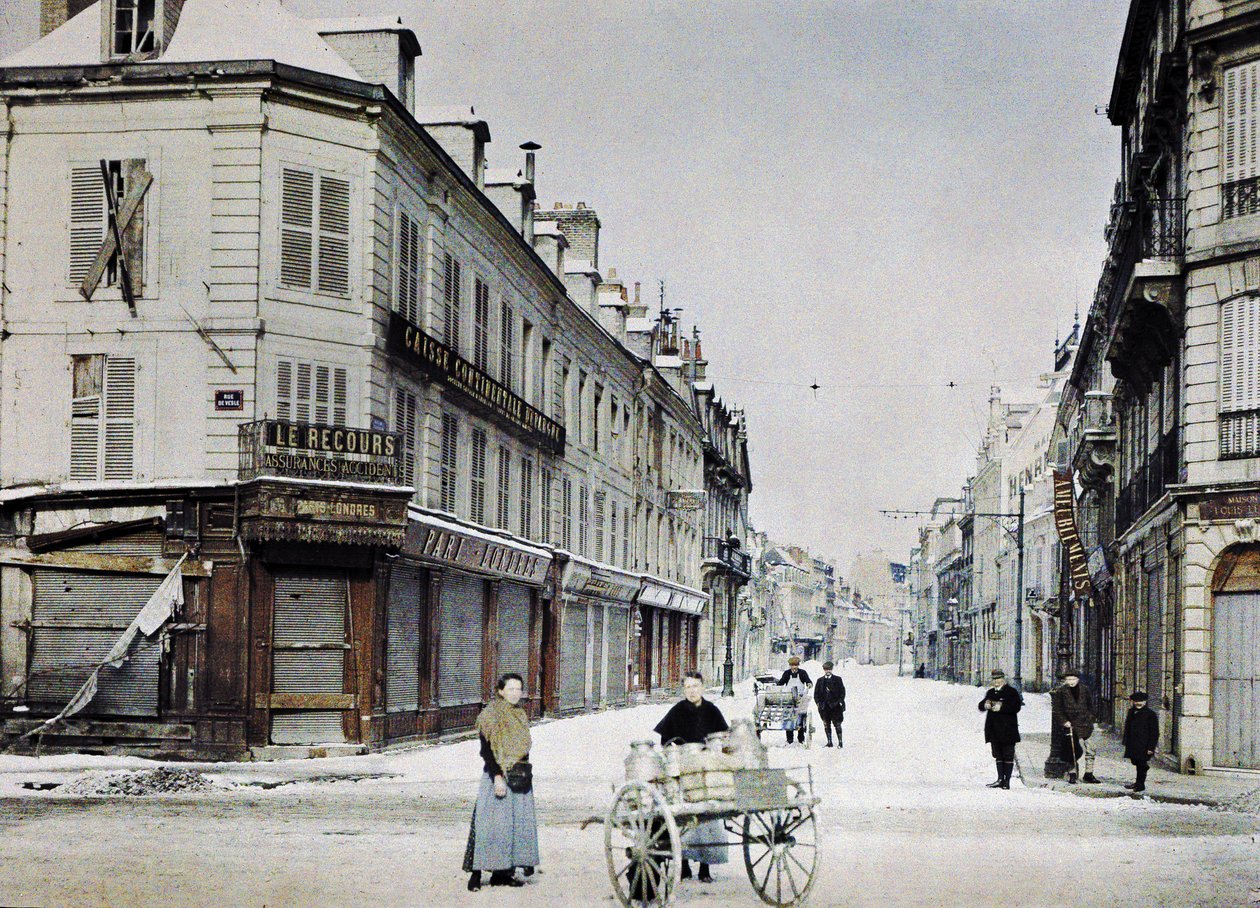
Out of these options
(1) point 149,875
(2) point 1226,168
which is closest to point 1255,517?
(2) point 1226,168

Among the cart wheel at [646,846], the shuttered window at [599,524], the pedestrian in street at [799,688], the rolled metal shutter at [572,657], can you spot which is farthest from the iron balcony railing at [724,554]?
the cart wheel at [646,846]

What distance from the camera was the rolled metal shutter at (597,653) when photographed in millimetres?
39375

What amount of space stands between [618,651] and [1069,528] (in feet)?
57.8

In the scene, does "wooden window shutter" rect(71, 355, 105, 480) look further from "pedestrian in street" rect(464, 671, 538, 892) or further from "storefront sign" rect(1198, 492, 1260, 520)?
"storefront sign" rect(1198, 492, 1260, 520)

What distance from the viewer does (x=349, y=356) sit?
22.8 meters

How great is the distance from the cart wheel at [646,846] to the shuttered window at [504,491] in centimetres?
2014

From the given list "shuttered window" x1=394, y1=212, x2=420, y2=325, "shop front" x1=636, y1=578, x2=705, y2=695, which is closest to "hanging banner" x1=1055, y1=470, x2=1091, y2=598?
"shuttered window" x1=394, y1=212, x2=420, y2=325

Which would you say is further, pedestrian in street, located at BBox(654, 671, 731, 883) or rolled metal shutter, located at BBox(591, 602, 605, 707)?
rolled metal shutter, located at BBox(591, 602, 605, 707)

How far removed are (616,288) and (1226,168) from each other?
26720mm

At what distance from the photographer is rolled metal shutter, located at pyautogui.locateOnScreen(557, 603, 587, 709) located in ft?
118

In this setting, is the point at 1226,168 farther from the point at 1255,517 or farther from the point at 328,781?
the point at 328,781

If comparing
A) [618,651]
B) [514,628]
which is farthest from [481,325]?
[618,651]

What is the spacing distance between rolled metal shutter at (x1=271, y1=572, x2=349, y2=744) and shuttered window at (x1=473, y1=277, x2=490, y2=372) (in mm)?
7460

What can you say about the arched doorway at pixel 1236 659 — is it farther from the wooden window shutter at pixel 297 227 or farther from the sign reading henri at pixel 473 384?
the wooden window shutter at pixel 297 227
